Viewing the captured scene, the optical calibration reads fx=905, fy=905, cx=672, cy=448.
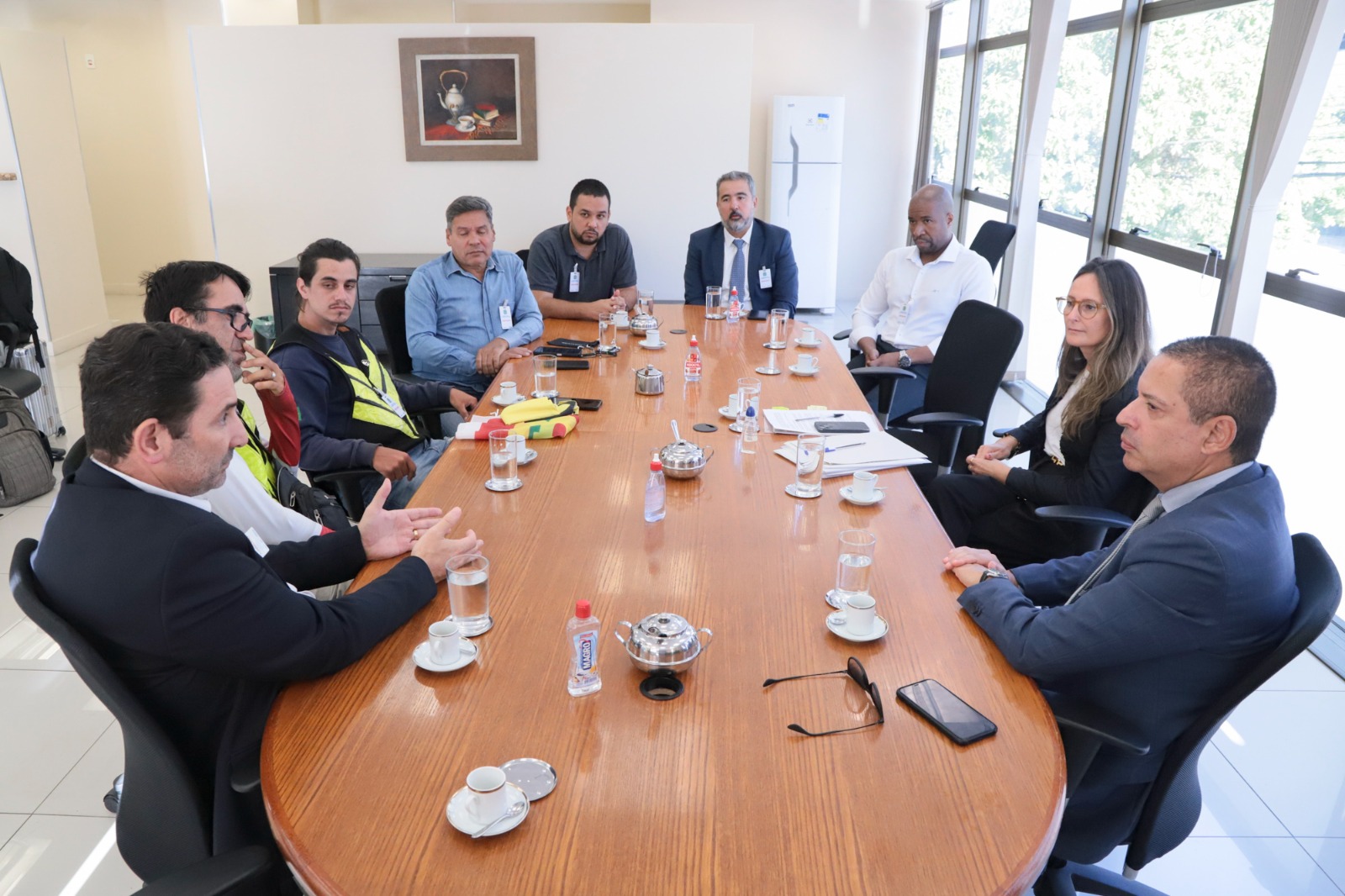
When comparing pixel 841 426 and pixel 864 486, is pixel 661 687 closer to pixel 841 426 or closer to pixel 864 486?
pixel 864 486

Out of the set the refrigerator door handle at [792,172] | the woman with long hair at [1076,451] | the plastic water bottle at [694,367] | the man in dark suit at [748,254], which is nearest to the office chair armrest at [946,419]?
the woman with long hair at [1076,451]

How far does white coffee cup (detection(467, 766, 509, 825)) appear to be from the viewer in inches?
45.5

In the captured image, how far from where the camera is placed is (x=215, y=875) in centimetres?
119

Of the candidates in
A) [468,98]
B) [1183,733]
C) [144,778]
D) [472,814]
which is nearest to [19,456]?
[144,778]

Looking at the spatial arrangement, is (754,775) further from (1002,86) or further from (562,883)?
(1002,86)

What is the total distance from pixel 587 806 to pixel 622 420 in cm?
179

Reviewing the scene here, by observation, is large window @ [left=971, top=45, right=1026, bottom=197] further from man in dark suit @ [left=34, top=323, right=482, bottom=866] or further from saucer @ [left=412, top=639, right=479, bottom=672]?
man in dark suit @ [left=34, top=323, right=482, bottom=866]

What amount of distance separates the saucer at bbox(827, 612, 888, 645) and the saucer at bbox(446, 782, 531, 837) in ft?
2.16

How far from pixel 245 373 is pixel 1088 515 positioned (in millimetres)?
2354

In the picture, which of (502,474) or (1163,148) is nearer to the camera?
(502,474)

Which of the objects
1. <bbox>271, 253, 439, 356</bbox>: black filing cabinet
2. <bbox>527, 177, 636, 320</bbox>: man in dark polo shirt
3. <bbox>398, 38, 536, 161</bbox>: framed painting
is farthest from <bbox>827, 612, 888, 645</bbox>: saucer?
<bbox>398, 38, 536, 161</bbox>: framed painting

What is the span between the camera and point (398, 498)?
3.02 metres

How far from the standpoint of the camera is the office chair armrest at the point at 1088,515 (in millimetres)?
2332

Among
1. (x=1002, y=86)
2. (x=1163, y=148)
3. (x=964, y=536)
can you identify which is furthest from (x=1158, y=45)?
(x=964, y=536)
